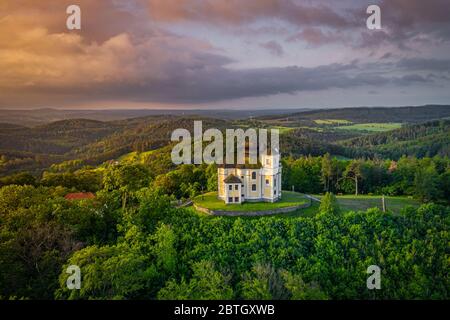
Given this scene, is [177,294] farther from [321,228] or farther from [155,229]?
[321,228]

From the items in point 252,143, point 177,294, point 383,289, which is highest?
point 252,143

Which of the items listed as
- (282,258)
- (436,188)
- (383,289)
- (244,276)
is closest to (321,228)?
(282,258)

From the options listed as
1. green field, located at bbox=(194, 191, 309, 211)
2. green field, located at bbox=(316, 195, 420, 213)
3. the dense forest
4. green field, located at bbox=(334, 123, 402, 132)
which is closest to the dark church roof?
green field, located at bbox=(194, 191, 309, 211)

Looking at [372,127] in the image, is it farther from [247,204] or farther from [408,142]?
[247,204]

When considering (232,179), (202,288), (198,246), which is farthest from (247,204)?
(202,288)

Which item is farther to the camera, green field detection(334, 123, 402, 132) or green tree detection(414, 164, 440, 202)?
green field detection(334, 123, 402, 132)

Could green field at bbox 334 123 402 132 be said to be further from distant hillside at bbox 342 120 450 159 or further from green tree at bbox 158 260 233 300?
green tree at bbox 158 260 233 300

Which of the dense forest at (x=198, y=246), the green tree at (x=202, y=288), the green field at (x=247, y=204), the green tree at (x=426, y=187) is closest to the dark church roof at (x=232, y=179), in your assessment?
the green field at (x=247, y=204)

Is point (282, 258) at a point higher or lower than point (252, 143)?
lower
